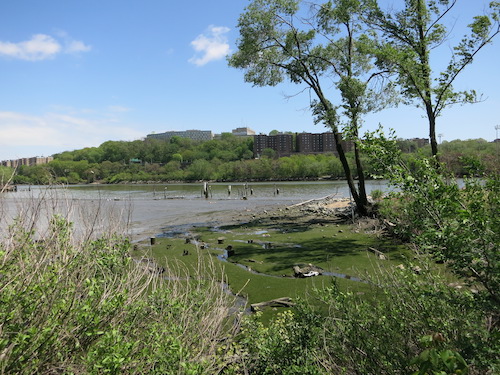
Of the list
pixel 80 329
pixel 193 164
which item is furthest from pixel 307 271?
pixel 193 164

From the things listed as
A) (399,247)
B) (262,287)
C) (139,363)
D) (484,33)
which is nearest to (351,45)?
(484,33)

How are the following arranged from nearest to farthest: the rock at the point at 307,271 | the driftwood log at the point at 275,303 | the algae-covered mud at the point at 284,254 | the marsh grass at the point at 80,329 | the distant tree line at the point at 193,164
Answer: the marsh grass at the point at 80,329 < the driftwood log at the point at 275,303 < the algae-covered mud at the point at 284,254 < the rock at the point at 307,271 < the distant tree line at the point at 193,164

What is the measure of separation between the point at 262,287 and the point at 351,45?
51.6 ft

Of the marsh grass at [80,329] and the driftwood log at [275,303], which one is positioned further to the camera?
the driftwood log at [275,303]

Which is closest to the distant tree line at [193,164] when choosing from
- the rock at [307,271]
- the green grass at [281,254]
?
the green grass at [281,254]

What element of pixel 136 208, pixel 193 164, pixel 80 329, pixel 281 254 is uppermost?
pixel 193 164

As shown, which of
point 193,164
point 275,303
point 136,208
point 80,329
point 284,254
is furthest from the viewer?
point 193,164

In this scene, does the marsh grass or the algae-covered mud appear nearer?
the marsh grass

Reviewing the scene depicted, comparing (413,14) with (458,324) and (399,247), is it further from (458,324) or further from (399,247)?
(458,324)

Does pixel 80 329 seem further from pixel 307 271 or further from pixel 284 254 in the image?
pixel 284 254

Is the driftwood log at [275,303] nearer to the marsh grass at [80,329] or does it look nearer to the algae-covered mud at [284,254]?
the algae-covered mud at [284,254]

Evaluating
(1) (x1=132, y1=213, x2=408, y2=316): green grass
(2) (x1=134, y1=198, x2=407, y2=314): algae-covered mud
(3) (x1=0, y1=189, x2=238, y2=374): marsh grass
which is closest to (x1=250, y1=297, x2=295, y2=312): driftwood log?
(2) (x1=134, y1=198, x2=407, y2=314): algae-covered mud

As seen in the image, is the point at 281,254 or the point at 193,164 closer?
the point at 281,254

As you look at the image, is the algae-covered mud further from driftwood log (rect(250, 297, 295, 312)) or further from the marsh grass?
the marsh grass
